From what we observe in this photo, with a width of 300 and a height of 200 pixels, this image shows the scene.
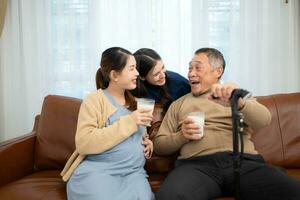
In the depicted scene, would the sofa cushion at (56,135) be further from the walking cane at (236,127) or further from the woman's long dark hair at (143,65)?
the walking cane at (236,127)

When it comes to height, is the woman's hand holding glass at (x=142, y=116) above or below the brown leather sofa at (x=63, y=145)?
above

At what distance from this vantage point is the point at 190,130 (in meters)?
1.87

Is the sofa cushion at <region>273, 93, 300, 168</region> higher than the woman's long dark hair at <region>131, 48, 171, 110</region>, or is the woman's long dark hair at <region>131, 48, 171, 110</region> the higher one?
the woman's long dark hair at <region>131, 48, 171, 110</region>

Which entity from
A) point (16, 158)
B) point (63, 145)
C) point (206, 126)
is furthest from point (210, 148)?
point (16, 158)

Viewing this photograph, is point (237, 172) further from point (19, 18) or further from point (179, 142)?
point (19, 18)

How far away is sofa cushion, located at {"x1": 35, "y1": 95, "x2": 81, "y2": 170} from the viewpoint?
7.61 feet

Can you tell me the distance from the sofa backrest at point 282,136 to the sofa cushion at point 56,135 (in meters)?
1.15

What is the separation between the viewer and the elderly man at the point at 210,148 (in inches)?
68.1

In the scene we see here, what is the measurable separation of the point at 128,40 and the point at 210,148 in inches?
46.7

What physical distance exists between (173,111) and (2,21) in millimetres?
1554

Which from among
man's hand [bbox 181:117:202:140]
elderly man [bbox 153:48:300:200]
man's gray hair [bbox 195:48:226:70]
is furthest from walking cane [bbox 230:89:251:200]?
man's gray hair [bbox 195:48:226:70]

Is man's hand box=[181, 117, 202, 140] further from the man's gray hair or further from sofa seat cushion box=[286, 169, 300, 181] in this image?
sofa seat cushion box=[286, 169, 300, 181]

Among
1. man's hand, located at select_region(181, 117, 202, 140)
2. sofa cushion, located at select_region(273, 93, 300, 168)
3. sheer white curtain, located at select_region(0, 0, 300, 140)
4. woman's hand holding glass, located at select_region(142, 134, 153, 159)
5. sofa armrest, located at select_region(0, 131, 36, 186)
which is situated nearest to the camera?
man's hand, located at select_region(181, 117, 202, 140)

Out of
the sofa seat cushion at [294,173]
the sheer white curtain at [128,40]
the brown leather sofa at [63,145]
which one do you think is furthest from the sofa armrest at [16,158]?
the sofa seat cushion at [294,173]
